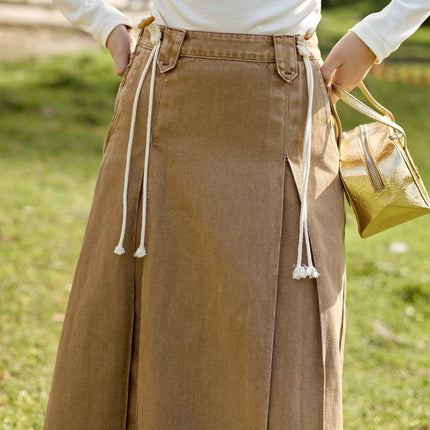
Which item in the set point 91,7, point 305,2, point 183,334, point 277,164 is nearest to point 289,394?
point 183,334

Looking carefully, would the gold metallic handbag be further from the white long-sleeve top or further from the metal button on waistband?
the metal button on waistband

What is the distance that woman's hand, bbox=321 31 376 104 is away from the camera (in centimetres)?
→ 158

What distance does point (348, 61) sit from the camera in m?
1.59

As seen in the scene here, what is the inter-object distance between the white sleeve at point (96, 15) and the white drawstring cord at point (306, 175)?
49 cm

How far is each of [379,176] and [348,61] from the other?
260 mm

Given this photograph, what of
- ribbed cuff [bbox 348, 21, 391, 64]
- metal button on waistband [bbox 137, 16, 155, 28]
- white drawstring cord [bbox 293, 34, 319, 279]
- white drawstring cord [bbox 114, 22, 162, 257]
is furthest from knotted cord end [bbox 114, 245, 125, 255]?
ribbed cuff [bbox 348, 21, 391, 64]

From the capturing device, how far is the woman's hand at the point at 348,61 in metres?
1.58

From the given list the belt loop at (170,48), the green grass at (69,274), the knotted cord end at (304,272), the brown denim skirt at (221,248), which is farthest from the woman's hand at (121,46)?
the green grass at (69,274)

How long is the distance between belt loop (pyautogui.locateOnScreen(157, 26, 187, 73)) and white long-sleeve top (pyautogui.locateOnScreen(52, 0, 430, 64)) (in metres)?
0.03

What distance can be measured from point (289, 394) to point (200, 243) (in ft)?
1.20

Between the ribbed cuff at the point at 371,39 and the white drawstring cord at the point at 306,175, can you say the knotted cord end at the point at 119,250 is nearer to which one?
the white drawstring cord at the point at 306,175

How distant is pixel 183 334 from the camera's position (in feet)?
5.25

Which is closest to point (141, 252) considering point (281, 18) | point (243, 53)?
point (243, 53)

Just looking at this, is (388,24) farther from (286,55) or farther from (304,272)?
(304,272)
